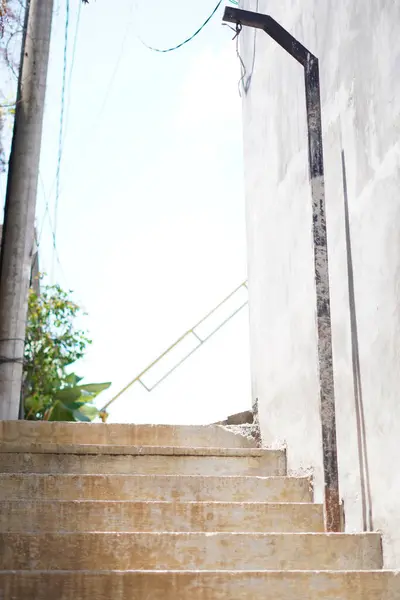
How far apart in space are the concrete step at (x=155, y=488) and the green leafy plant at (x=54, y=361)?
11.1ft

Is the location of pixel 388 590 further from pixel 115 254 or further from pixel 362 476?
pixel 115 254

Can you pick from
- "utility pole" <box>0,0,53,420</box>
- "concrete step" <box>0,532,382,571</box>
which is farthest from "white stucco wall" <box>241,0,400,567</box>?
"utility pole" <box>0,0,53,420</box>

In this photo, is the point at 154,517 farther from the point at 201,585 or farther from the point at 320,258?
the point at 320,258

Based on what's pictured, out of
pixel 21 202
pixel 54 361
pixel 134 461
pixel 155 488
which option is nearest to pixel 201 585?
pixel 155 488

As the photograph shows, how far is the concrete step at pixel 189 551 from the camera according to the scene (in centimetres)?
255

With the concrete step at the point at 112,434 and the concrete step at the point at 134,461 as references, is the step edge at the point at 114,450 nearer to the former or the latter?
the concrete step at the point at 134,461

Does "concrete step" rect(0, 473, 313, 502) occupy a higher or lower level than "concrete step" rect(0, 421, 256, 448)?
lower

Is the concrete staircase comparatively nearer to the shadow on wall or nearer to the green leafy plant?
the shadow on wall

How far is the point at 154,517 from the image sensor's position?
2947mm

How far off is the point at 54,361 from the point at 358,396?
17.4ft

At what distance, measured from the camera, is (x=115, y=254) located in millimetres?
11477

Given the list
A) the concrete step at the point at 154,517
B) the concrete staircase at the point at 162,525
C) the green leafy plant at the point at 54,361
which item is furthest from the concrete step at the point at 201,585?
the green leafy plant at the point at 54,361

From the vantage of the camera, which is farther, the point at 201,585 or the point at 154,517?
the point at 154,517

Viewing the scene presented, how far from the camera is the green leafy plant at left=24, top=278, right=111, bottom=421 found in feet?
22.4
